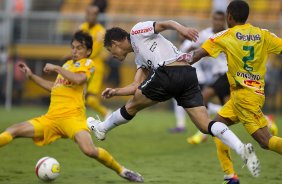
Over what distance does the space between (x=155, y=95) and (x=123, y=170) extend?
0.99 meters

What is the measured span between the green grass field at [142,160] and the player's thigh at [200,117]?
94cm

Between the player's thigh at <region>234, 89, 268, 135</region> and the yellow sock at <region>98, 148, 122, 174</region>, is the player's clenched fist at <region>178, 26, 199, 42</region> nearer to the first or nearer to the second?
the player's thigh at <region>234, 89, 268, 135</region>

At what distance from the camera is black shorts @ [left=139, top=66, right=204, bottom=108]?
26.1 ft

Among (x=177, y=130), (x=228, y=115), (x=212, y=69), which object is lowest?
(x=177, y=130)

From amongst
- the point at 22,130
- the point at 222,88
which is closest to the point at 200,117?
the point at 22,130

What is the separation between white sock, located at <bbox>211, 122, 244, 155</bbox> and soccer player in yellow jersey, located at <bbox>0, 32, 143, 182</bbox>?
1309mm

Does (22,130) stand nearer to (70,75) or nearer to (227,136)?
(70,75)

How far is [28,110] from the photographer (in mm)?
19266

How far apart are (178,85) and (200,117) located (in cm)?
47

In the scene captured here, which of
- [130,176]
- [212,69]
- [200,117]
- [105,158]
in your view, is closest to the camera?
[200,117]

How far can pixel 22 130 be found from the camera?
827cm

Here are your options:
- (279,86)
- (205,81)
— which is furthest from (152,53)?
(279,86)

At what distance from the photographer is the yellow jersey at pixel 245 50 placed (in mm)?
7825

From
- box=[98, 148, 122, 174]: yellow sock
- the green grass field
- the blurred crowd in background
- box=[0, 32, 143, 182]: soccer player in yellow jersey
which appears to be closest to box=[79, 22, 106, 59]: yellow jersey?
the green grass field
